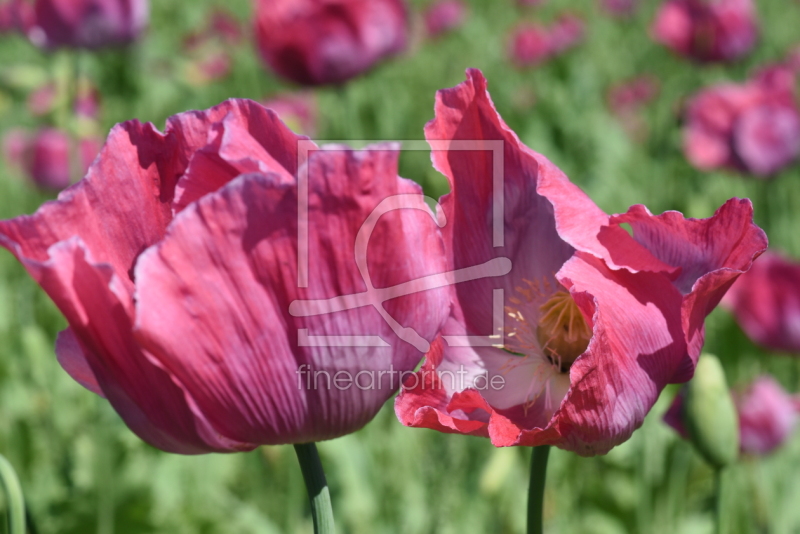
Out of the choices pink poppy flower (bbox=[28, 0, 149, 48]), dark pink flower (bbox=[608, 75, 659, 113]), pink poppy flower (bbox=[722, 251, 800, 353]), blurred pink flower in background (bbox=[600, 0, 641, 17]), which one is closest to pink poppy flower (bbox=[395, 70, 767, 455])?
pink poppy flower (bbox=[722, 251, 800, 353])

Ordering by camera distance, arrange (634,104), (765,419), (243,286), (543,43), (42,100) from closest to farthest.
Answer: (243,286) → (765,419) → (42,100) → (634,104) → (543,43)

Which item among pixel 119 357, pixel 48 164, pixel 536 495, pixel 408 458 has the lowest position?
pixel 408 458

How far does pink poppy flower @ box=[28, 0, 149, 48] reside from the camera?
145cm

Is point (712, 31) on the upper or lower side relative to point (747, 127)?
upper

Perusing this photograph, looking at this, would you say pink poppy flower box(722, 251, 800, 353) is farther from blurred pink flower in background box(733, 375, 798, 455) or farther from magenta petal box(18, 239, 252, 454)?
magenta petal box(18, 239, 252, 454)

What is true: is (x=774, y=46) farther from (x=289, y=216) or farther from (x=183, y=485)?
(x=289, y=216)

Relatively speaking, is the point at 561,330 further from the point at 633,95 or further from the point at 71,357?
the point at 633,95

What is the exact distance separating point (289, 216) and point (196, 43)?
9.05 feet

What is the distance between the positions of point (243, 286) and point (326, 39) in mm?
1355

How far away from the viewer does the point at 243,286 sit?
0.39 meters

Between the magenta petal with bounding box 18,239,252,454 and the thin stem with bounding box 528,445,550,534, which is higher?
the magenta petal with bounding box 18,239,252,454

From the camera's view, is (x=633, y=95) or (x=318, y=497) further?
(x=633, y=95)

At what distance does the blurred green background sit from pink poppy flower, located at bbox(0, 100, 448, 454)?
0.52 metres

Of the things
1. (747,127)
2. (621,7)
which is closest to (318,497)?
(747,127)
